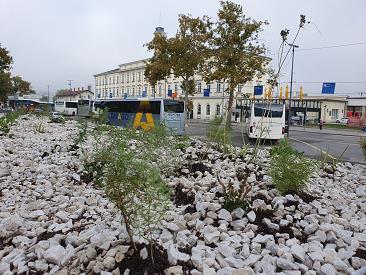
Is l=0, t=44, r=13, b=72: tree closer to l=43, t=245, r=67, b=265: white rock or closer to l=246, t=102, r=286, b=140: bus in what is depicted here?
l=246, t=102, r=286, b=140: bus

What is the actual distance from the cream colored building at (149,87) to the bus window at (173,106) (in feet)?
95.8

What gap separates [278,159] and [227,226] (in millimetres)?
1959

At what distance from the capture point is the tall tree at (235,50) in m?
25.3

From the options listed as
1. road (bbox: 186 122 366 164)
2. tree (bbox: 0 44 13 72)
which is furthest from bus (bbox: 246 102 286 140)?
tree (bbox: 0 44 13 72)

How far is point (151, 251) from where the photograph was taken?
3518 mm

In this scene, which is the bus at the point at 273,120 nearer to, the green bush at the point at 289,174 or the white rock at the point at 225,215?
the green bush at the point at 289,174

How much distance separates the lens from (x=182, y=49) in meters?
29.0

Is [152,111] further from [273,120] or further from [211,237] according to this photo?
[211,237]

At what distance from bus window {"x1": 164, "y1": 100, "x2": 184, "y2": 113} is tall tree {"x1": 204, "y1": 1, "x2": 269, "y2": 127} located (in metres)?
3.99

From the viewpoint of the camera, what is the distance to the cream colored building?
6237cm

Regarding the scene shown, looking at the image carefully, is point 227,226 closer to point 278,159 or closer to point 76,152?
point 278,159

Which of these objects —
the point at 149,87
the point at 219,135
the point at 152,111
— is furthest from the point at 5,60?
the point at 149,87

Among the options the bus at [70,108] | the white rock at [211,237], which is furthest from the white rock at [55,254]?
the bus at [70,108]

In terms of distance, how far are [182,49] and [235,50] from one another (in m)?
5.27
